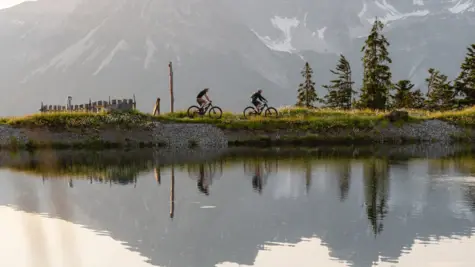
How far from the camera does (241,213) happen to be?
73.2ft

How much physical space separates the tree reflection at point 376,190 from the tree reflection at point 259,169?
→ 531 centimetres

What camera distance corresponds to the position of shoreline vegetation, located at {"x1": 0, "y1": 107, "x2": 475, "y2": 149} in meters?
57.6

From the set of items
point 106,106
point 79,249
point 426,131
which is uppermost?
point 106,106

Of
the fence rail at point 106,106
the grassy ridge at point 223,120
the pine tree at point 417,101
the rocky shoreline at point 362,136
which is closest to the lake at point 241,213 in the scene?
the rocky shoreline at point 362,136

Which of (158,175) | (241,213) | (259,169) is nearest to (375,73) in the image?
(259,169)

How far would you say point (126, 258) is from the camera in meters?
16.2

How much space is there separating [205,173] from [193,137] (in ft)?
73.4

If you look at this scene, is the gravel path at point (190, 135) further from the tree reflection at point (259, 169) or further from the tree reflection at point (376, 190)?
the tree reflection at point (376, 190)

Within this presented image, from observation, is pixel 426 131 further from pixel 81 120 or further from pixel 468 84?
pixel 81 120

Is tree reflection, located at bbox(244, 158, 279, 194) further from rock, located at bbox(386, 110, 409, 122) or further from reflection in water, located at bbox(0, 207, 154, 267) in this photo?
rock, located at bbox(386, 110, 409, 122)

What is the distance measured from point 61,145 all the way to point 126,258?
43.1 meters

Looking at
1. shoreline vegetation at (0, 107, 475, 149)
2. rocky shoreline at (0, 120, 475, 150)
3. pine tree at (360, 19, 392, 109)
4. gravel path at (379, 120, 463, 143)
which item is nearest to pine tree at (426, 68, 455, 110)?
pine tree at (360, 19, 392, 109)

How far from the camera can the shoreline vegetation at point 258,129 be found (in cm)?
5762

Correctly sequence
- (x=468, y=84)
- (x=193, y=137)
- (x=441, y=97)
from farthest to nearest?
1. (x=441, y=97)
2. (x=468, y=84)
3. (x=193, y=137)
